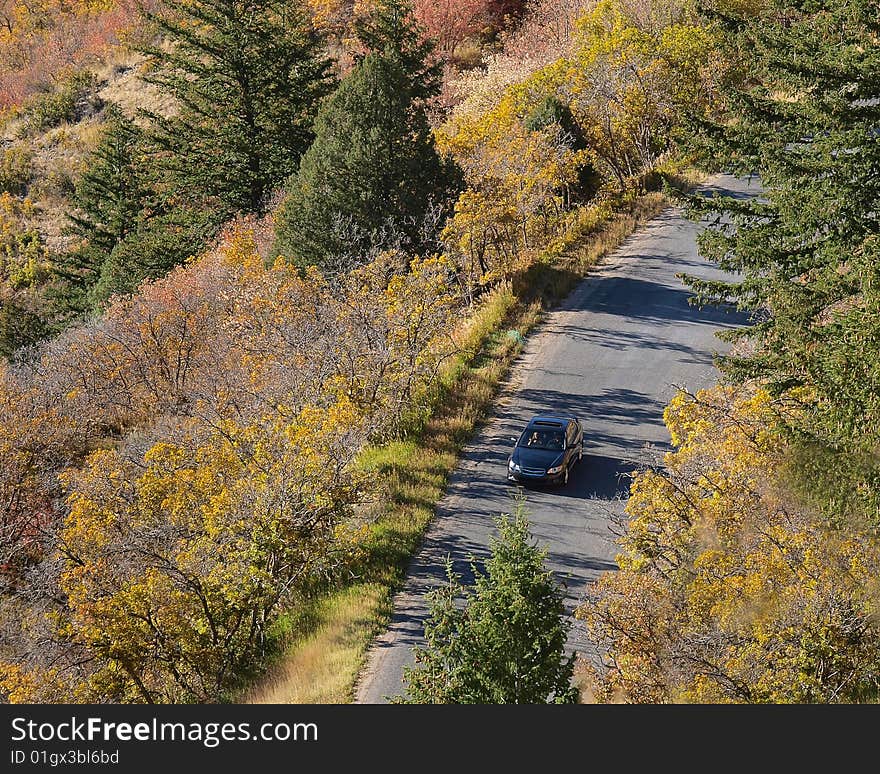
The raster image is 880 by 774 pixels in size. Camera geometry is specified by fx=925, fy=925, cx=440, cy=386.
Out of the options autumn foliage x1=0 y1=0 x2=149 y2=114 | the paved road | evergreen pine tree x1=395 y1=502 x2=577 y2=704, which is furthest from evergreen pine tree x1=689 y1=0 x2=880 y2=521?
autumn foliage x1=0 y1=0 x2=149 y2=114

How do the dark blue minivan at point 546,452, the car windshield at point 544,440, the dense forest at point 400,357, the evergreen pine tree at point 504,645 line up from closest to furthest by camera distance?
the evergreen pine tree at point 504,645, the dense forest at point 400,357, the dark blue minivan at point 546,452, the car windshield at point 544,440

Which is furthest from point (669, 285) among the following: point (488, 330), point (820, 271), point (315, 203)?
point (820, 271)

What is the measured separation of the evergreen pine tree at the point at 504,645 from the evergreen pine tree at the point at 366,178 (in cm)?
1791

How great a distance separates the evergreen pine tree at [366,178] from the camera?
1155 inches

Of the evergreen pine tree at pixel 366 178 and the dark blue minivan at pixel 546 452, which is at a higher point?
the evergreen pine tree at pixel 366 178

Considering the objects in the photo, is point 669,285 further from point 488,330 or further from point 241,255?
point 241,255

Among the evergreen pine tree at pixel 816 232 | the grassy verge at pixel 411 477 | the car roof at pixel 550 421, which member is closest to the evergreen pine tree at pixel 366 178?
the grassy verge at pixel 411 477

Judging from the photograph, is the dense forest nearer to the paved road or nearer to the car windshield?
the paved road

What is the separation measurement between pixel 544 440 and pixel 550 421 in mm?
652

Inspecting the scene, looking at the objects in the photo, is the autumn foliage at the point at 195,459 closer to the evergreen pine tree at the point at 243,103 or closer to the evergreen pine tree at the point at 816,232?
the evergreen pine tree at the point at 816,232

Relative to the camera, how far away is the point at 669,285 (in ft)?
101

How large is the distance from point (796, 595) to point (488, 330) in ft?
53.8

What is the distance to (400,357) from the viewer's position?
23.4 metres

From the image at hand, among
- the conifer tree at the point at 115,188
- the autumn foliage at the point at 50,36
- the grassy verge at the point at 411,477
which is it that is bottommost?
the grassy verge at the point at 411,477
